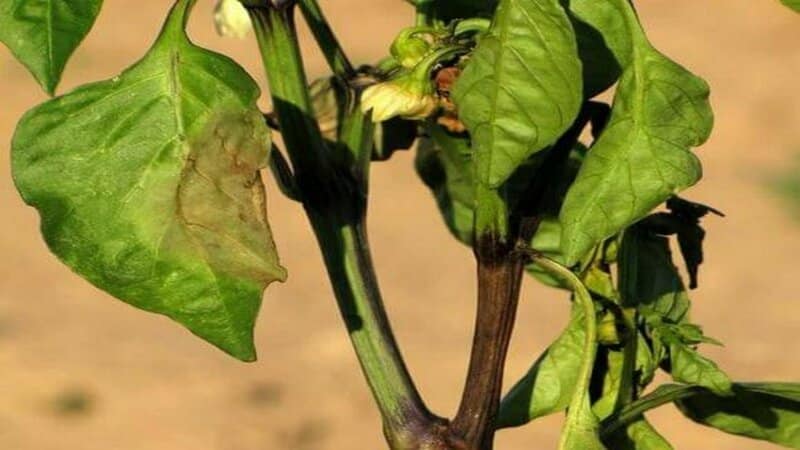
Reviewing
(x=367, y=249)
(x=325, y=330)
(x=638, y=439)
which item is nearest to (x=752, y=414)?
(x=638, y=439)

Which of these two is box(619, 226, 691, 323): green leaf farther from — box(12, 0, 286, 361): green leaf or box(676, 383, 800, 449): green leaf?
box(12, 0, 286, 361): green leaf

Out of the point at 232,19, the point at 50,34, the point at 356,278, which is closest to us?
the point at 50,34

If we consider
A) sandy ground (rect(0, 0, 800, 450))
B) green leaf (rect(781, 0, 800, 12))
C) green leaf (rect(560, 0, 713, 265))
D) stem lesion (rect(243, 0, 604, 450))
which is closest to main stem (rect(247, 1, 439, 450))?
stem lesion (rect(243, 0, 604, 450))

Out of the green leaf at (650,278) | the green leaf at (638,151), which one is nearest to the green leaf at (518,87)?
the green leaf at (638,151)

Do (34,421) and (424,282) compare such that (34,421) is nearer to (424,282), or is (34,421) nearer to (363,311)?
(424,282)

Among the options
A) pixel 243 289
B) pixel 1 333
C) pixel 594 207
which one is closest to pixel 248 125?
pixel 243 289

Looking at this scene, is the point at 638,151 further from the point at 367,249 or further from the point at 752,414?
the point at 752,414

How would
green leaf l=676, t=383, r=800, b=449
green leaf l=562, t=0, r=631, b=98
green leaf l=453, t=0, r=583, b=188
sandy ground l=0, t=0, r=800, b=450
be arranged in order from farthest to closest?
sandy ground l=0, t=0, r=800, b=450
green leaf l=676, t=383, r=800, b=449
green leaf l=562, t=0, r=631, b=98
green leaf l=453, t=0, r=583, b=188
